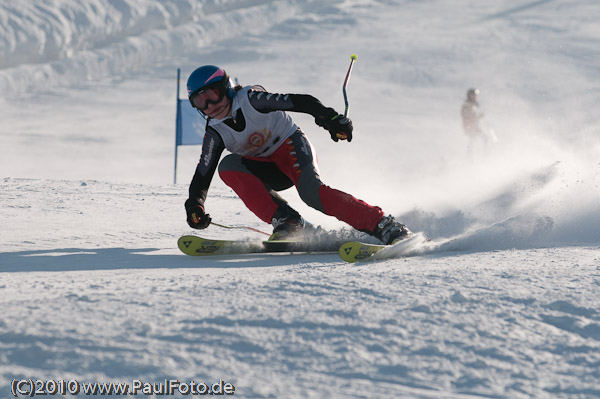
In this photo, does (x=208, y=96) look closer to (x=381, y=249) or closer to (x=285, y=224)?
(x=285, y=224)

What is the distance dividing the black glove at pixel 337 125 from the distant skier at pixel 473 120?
8493mm

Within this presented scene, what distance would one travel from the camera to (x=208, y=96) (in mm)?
3637

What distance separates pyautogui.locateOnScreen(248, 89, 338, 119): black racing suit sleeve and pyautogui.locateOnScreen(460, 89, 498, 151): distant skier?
8.40 meters

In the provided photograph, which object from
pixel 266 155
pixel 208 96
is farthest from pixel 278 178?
pixel 208 96

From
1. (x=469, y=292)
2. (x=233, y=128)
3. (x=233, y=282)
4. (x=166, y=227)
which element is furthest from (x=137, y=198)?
(x=469, y=292)

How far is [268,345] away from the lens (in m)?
1.54

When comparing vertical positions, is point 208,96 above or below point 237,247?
above

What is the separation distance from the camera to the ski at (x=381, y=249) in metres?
3.02

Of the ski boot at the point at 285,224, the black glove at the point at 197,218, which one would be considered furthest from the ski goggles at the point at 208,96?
the ski boot at the point at 285,224

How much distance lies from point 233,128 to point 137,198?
389 centimetres

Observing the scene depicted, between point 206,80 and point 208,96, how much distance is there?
92 mm

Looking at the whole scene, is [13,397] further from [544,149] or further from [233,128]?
[544,149]

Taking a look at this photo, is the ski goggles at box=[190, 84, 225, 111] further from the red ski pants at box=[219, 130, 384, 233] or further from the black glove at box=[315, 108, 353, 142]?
the black glove at box=[315, 108, 353, 142]

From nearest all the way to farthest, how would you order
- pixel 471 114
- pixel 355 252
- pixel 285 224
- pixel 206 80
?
1. pixel 355 252
2. pixel 206 80
3. pixel 285 224
4. pixel 471 114
